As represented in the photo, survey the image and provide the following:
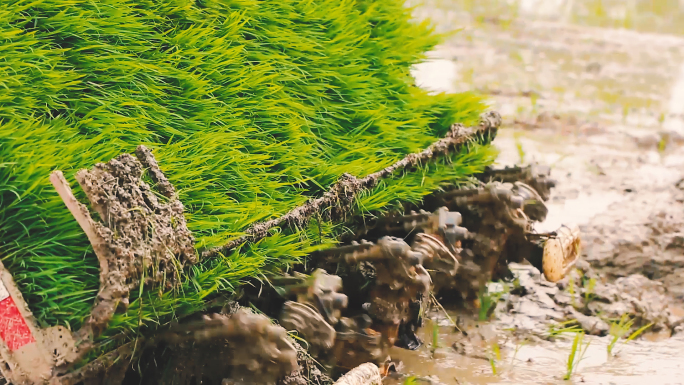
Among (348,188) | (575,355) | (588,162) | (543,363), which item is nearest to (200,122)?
(348,188)

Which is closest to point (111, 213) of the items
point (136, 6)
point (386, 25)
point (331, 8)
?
point (136, 6)

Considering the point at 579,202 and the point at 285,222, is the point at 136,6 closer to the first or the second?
the point at 285,222

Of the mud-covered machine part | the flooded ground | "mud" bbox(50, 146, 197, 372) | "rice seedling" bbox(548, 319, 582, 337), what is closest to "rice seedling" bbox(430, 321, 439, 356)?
the flooded ground

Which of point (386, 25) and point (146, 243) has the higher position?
point (386, 25)

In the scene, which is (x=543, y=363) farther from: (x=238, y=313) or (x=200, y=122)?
(x=200, y=122)

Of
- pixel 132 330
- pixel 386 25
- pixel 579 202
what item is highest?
pixel 386 25

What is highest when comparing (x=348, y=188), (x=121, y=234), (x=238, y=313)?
(x=121, y=234)
